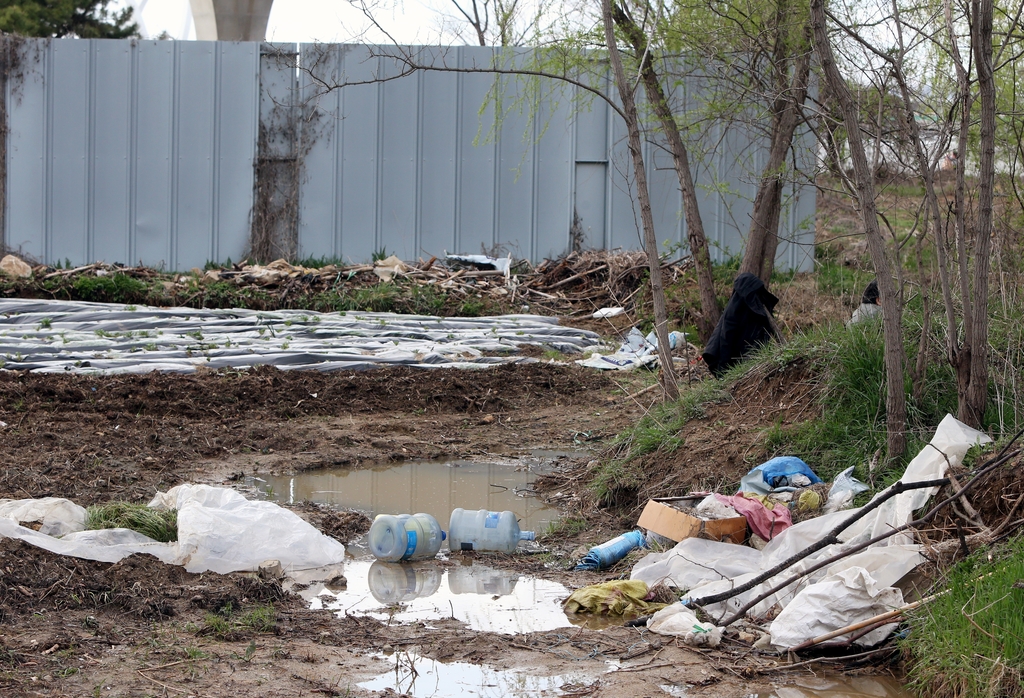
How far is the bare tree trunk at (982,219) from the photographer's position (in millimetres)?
4832

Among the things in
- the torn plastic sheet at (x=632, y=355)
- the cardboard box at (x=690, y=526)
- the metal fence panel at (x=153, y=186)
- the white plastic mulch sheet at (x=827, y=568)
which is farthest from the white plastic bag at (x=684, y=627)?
the metal fence panel at (x=153, y=186)

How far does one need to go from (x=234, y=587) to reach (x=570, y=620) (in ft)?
5.20

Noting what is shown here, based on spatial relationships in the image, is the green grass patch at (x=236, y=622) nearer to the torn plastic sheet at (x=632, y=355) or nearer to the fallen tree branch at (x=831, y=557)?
the fallen tree branch at (x=831, y=557)

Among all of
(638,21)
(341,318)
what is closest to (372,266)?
(341,318)

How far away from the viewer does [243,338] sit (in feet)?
39.2

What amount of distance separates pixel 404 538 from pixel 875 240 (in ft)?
9.88

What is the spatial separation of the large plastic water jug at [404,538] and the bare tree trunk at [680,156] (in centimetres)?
Answer: 595

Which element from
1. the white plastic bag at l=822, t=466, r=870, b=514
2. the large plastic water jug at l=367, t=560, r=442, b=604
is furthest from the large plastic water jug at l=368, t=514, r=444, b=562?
the white plastic bag at l=822, t=466, r=870, b=514

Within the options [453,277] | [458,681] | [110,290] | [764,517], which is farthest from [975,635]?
[110,290]

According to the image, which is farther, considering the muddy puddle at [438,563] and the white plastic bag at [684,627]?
the muddy puddle at [438,563]

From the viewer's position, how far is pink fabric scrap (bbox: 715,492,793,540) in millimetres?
5051

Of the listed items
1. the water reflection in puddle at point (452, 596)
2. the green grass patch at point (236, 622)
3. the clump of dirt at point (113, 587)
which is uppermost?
the clump of dirt at point (113, 587)

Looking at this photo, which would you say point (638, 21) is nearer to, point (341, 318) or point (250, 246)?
point (341, 318)

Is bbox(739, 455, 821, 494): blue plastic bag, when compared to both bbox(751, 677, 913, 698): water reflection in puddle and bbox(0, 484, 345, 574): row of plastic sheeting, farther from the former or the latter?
bbox(0, 484, 345, 574): row of plastic sheeting
